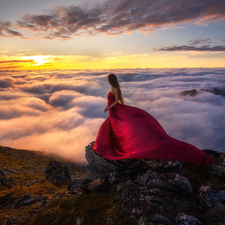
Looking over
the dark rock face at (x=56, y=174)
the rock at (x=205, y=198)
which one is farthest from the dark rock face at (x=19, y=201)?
the rock at (x=205, y=198)

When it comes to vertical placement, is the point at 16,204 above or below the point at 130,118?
below

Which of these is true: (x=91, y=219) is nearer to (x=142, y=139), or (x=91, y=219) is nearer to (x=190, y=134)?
(x=142, y=139)

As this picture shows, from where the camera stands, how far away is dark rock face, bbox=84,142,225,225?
191 inches

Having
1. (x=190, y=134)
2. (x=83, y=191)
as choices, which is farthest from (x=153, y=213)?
(x=190, y=134)

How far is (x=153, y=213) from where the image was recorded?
5.09 metres

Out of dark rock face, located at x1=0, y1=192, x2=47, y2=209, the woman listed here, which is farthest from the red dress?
dark rock face, located at x1=0, y1=192, x2=47, y2=209

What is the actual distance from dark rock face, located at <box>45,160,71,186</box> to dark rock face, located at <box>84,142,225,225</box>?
1928 cm

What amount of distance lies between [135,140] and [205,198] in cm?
383

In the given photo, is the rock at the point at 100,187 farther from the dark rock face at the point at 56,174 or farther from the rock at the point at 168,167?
the dark rock face at the point at 56,174

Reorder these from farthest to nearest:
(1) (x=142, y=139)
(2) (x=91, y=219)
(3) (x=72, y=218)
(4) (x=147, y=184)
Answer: (1) (x=142, y=139)
(4) (x=147, y=184)
(3) (x=72, y=218)
(2) (x=91, y=219)

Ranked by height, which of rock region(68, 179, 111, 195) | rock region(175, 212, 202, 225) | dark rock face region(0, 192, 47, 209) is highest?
rock region(175, 212, 202, 225)

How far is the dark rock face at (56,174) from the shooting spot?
24452 mm

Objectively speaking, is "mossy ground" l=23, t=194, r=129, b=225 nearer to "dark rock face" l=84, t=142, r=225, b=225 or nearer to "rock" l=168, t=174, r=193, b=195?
"dark rock face" l=84, t=142, r=225, b=225

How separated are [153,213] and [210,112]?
787 ft
